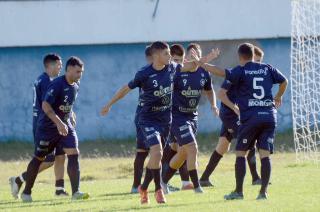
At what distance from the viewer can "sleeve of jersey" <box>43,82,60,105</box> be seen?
46.3 ft

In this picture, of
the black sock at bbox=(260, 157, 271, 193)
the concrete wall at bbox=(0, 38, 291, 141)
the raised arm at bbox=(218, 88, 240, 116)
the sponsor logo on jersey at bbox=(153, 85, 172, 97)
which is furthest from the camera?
the concrete wall at bbox=(0, 38, 291, 141)

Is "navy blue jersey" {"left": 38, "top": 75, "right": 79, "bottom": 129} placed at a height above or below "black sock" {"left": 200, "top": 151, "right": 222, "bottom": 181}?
above

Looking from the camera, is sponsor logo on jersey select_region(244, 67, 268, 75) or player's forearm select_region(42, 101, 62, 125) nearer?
sponsor logo on jersey select_region(244, 67, 268, 75)

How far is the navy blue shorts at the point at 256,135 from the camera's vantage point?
13305 mm

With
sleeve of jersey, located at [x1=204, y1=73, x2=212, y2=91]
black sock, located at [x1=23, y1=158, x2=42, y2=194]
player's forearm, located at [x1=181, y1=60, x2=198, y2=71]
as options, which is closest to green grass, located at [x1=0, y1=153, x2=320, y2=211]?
black sock, located at [x1=23, y1=158, x2=42, y2=194]

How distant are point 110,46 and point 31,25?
221 cm

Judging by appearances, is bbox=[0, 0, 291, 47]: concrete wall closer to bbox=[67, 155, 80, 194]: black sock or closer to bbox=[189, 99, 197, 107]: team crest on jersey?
bbox=[189, 99, 197, 107]: team crest on jersey

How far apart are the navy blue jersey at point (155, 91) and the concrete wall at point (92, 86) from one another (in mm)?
14138

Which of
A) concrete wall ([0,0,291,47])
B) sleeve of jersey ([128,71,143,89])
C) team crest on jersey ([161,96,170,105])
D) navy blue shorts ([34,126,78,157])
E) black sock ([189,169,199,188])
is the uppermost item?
concrete wall ([0,0,291,47])

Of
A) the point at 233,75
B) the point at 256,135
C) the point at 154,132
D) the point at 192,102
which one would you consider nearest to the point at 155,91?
the point at 154,132

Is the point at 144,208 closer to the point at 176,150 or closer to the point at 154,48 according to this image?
the point at 154,48

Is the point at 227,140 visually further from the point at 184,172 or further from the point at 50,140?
the point at 50,140

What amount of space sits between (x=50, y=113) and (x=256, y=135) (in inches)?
110

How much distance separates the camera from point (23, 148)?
86.6 feet
